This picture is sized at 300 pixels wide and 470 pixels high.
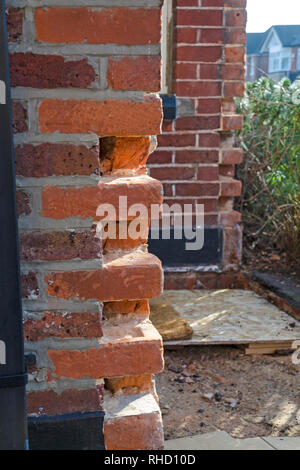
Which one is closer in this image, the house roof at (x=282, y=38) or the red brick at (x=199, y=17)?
the red brick at (x=199, y=17)

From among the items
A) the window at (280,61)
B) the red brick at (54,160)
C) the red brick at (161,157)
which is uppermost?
the window at (280,61)

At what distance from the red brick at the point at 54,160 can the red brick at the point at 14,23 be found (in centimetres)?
26

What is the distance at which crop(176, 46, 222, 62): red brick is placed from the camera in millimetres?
3727

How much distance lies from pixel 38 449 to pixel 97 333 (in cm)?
36

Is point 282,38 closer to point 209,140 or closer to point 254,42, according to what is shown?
point 254,42

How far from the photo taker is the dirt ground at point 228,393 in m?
2.30

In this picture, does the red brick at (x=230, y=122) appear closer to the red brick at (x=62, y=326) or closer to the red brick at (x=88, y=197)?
the red brick at (x=88, y=197)

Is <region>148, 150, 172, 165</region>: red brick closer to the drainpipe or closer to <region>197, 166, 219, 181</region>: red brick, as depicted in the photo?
<region>197, 166, 219, 181</region>: red brick

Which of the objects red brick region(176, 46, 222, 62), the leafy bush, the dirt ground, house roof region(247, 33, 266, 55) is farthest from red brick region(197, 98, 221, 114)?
house roof region(247, 33, 266, 55)

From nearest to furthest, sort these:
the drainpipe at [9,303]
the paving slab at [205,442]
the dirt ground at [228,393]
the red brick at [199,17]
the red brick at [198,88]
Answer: the drainpipe at [9,303] → the paving slab at [205,442] → the dirt ground at [228,393] → the red brick at [199,17] → the red brick at [198,88]

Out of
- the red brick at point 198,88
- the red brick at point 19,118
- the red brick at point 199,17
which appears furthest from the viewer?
the red brick at point 198,88

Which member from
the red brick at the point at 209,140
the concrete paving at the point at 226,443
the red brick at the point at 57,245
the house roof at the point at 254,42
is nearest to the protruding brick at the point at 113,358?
the red brick at the point at 57,245

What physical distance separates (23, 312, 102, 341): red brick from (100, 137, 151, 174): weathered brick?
15.8 inches

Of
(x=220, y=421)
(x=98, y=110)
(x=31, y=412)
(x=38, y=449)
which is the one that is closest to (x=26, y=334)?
(x=31, y=412)
